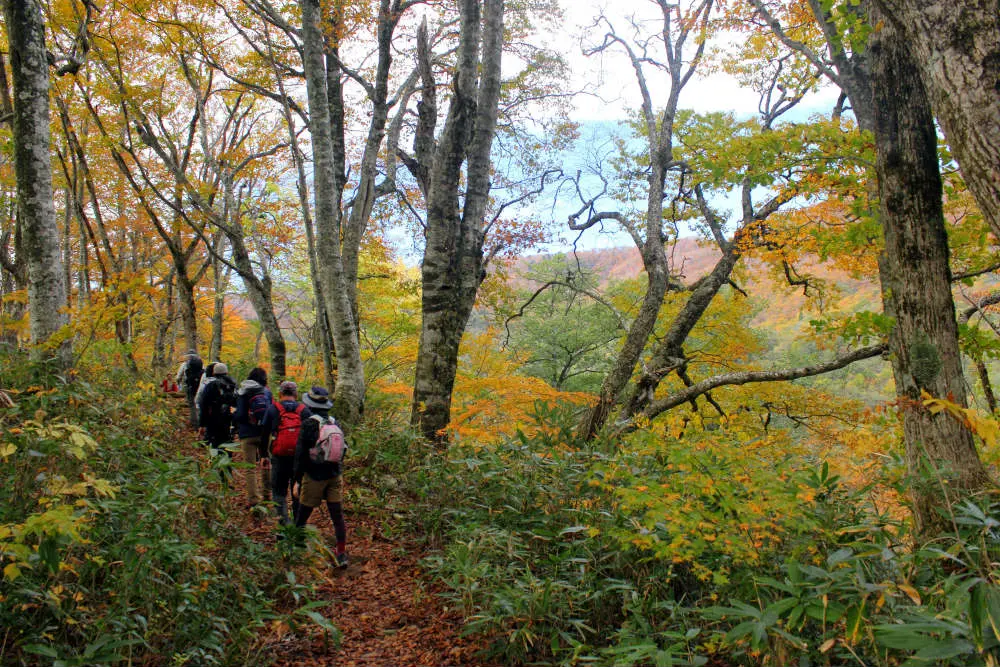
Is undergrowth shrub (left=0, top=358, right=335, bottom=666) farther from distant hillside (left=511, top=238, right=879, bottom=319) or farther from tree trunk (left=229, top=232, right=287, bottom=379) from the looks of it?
distant hillside (left=511, top=238, right=879, bottom=319)

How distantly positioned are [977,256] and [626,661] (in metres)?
7.37

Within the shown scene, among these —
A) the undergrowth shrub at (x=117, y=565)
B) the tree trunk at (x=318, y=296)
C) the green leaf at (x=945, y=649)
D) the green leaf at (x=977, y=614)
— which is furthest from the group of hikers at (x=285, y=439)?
the green leaf at (x=977, y=614)

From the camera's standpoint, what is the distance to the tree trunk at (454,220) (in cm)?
760

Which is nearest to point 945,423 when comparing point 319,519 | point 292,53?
point 319,519

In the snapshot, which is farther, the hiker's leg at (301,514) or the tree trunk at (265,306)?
the tree trunk at (265,306)

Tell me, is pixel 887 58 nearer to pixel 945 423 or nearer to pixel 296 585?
pixel 945 423

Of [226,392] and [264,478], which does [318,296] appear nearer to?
[226,392]

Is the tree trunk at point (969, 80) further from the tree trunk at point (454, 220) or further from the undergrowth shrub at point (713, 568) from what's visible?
the tree trunk at point (454, 220)

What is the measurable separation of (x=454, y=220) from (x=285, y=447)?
3.84 metres

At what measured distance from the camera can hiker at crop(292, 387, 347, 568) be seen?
5.06m

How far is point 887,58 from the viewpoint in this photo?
13.6 ft

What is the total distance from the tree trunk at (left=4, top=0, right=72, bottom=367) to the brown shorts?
9.77 feet

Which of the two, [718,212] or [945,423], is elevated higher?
[718,212]

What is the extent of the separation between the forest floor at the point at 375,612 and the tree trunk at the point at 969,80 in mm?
3907
